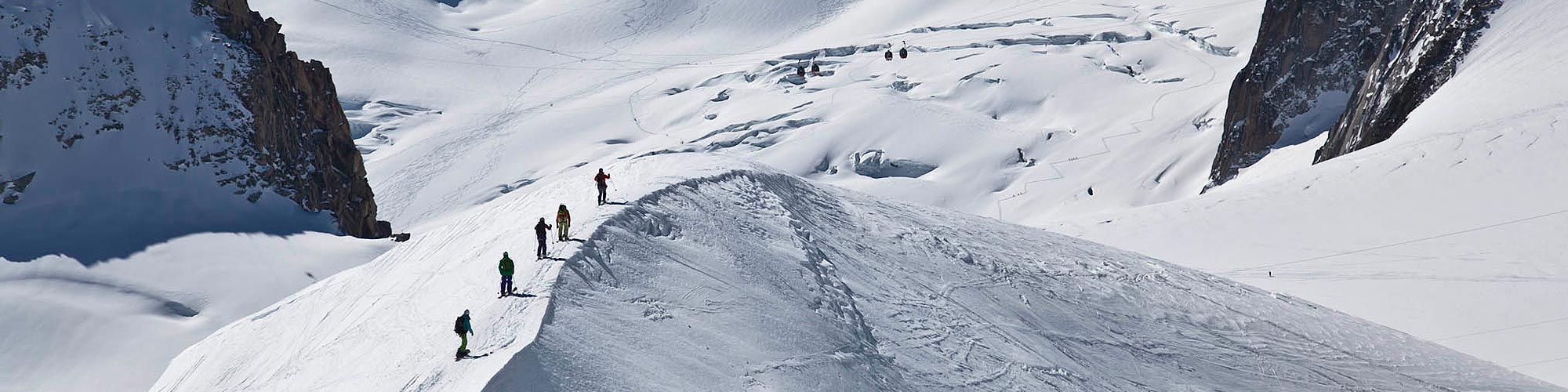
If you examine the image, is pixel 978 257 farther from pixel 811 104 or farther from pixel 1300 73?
pixel 811 104

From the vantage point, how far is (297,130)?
206 feet

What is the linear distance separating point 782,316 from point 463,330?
6965 mm

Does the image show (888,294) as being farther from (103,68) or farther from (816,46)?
(816,46)

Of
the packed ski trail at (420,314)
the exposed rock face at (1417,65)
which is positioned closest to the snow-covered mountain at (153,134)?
the packed ski trail at (420,314)

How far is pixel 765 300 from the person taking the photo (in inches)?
1054

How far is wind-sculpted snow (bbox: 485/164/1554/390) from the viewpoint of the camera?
77.4 feet

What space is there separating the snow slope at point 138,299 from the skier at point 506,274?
22513 mm

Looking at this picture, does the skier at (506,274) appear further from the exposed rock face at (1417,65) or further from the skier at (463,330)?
the exposed rock face at (1417,65)

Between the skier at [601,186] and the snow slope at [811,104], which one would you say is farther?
the snow slope at [811,104]

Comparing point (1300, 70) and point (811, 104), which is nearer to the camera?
point (1300, 70)

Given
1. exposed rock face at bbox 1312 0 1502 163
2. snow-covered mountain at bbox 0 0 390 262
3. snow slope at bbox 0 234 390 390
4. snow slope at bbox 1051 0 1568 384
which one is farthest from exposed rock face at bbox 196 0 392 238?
exposed rock face at bbox 1312 0 1502 163

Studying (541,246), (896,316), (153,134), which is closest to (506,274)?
(541,246)

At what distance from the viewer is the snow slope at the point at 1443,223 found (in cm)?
3828

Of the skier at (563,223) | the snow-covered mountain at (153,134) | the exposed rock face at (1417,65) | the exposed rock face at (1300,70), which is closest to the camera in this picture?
the skier at (563,223)
